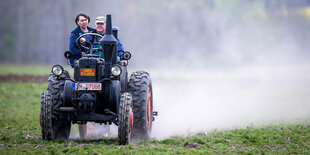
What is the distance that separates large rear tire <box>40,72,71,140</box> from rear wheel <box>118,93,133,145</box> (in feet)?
3.99

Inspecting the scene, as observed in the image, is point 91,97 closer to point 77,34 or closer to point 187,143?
point 187,143

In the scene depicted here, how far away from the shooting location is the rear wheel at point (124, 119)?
7824mm

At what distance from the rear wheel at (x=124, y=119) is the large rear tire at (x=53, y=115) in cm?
121

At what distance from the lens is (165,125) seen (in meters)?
12.5

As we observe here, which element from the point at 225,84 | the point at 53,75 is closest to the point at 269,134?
the point at 53,75

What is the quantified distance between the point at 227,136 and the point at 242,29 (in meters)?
30.1

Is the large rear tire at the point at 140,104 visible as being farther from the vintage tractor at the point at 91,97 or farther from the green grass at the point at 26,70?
the green grass at the point at 26,70

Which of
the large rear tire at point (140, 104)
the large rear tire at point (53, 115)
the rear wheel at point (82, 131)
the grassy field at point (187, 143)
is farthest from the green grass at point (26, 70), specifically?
the large rear tire at point (140, 104)

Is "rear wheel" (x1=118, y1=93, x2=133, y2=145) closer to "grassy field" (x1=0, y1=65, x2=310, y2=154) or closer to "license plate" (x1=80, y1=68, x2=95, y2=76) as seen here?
"grassy field" (x1=0, y1=65, x2=310, y2=154)

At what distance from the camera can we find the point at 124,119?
25.7 ft

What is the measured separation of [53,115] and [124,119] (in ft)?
4.54

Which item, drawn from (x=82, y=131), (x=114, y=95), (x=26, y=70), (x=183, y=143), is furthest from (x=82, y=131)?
(x=26, y=70)

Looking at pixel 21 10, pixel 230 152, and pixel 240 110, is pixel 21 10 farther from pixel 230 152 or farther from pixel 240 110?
pixel 230 152

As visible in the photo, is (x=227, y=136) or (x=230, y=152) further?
(x=227, y=136)
